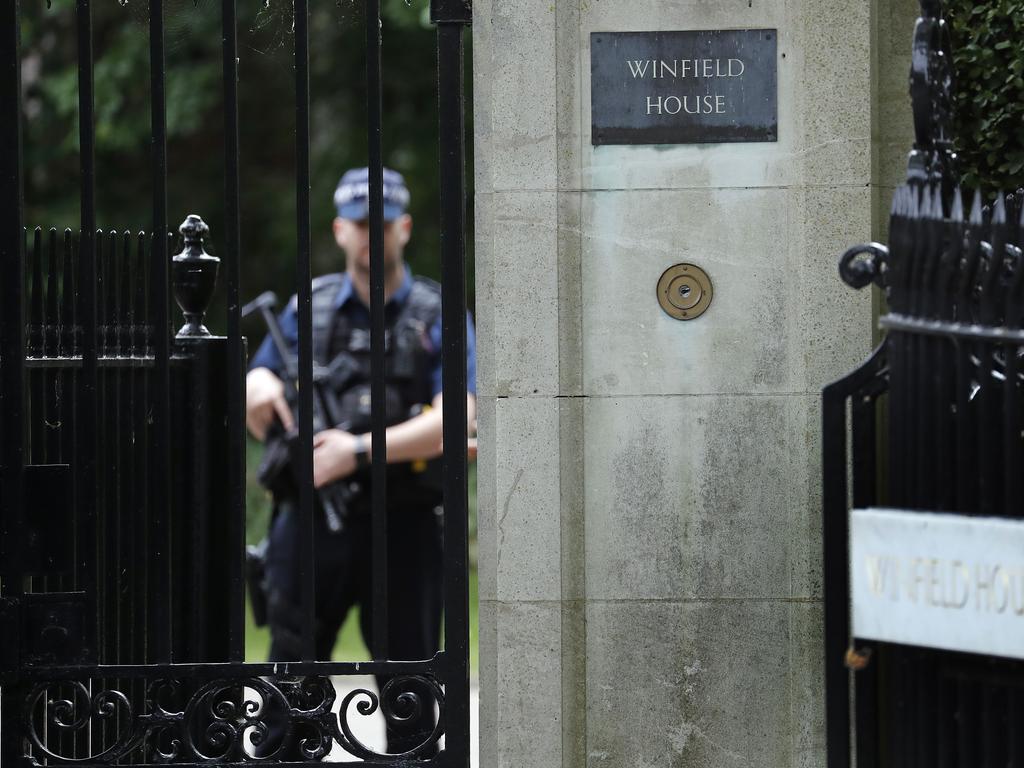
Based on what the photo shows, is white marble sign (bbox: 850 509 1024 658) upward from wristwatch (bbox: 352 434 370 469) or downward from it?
downward

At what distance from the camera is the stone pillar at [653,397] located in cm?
399

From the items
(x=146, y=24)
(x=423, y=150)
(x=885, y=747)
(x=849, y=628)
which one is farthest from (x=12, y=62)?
(x=423, y=150)

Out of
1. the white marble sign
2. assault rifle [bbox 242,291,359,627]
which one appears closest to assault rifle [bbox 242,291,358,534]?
assault rifle [bbox 242,291,359,627]

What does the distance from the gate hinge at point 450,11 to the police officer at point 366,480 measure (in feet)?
6.09

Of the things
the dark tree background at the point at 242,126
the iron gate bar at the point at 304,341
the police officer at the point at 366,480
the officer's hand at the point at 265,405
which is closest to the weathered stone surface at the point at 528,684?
the iron gate bar at the point at 304,341

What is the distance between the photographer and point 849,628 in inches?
142

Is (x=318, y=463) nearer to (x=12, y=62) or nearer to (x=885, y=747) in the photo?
(x=12, y=62)

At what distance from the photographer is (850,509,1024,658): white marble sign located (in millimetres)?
3102

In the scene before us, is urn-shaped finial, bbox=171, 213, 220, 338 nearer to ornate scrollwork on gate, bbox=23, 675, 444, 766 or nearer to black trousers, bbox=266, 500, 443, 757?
ornate scrollwork on gate, bbox=23, 675, 444, 766

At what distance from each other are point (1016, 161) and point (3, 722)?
300cm

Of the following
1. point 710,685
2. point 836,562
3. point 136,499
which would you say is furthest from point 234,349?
point 836,562

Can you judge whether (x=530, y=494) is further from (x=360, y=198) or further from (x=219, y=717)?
(x=360, y=198)

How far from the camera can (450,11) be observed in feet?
13.8

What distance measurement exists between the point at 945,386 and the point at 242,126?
1380cm
